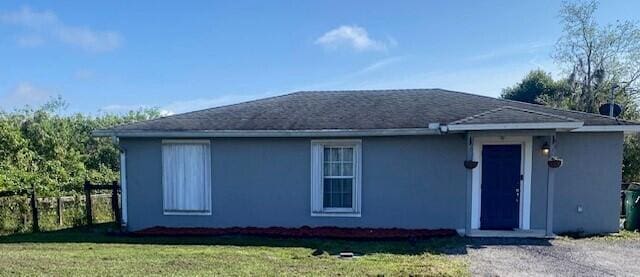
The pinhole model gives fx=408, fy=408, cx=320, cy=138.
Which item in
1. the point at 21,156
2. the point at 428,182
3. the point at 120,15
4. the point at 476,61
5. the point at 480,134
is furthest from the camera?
the point at 476,61

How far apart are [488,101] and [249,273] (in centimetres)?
786

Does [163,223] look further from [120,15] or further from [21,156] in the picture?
[21,156]

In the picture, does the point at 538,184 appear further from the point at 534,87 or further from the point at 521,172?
the point at 534,87

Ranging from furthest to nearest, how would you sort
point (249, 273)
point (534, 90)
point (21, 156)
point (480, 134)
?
point (534, 90), point (21, 156), point (480, 134), point (249, 273)

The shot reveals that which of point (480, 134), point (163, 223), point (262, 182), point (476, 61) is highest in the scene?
point (476, 61)

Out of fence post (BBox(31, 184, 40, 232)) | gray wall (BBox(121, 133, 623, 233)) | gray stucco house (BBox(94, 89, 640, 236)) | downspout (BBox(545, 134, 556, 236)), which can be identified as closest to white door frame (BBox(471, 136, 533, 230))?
gray stucco house (BBox(94, 89, 640, 236))

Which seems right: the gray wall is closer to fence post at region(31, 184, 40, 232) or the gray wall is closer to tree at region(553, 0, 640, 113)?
fence post at region(31, 184, 40, 232)

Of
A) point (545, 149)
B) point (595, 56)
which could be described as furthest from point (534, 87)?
point (545, 149)

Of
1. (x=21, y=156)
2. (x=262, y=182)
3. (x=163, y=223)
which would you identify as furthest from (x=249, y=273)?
(x=21, y=156)

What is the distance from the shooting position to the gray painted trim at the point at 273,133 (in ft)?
29.3

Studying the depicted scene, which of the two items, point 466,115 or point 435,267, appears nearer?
point 435,267

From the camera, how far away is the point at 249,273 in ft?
19.5

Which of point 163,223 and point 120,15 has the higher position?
point 120,15

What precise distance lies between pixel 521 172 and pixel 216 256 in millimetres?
6709
